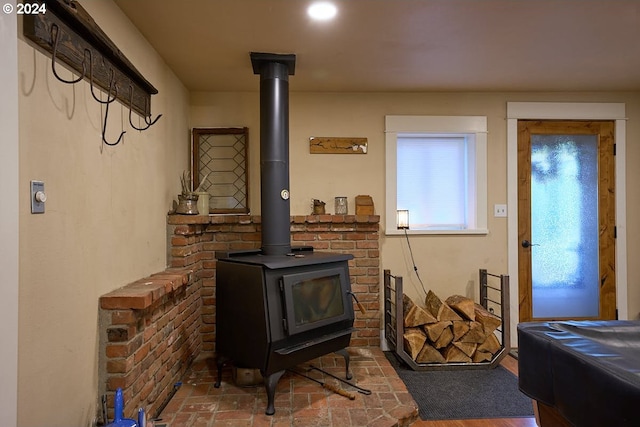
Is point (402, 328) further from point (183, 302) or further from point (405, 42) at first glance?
point (405, 42)

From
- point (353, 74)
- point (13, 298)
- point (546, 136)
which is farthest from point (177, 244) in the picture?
point (546, 136)

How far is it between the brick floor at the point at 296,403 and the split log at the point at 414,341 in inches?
12.5

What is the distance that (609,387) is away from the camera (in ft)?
3.64

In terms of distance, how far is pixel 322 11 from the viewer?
6.44 feet

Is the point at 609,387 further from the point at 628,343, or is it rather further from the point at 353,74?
the point at 353,74

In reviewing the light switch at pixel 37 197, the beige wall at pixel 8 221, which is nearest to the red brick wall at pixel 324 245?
the light switch at pixel 37 197

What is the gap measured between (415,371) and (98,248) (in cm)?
226

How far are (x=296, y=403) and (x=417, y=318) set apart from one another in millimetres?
1166

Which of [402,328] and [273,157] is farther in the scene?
[402,328]

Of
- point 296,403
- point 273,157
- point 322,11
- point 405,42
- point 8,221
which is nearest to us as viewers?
point 8,221

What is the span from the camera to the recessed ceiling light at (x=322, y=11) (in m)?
1.90

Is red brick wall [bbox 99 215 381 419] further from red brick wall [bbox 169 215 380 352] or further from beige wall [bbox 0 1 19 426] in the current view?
beige wall [bbox 0 1 19 426]

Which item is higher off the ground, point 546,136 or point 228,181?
point 546,136

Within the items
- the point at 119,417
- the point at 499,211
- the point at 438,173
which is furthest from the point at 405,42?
the point at 119,417
